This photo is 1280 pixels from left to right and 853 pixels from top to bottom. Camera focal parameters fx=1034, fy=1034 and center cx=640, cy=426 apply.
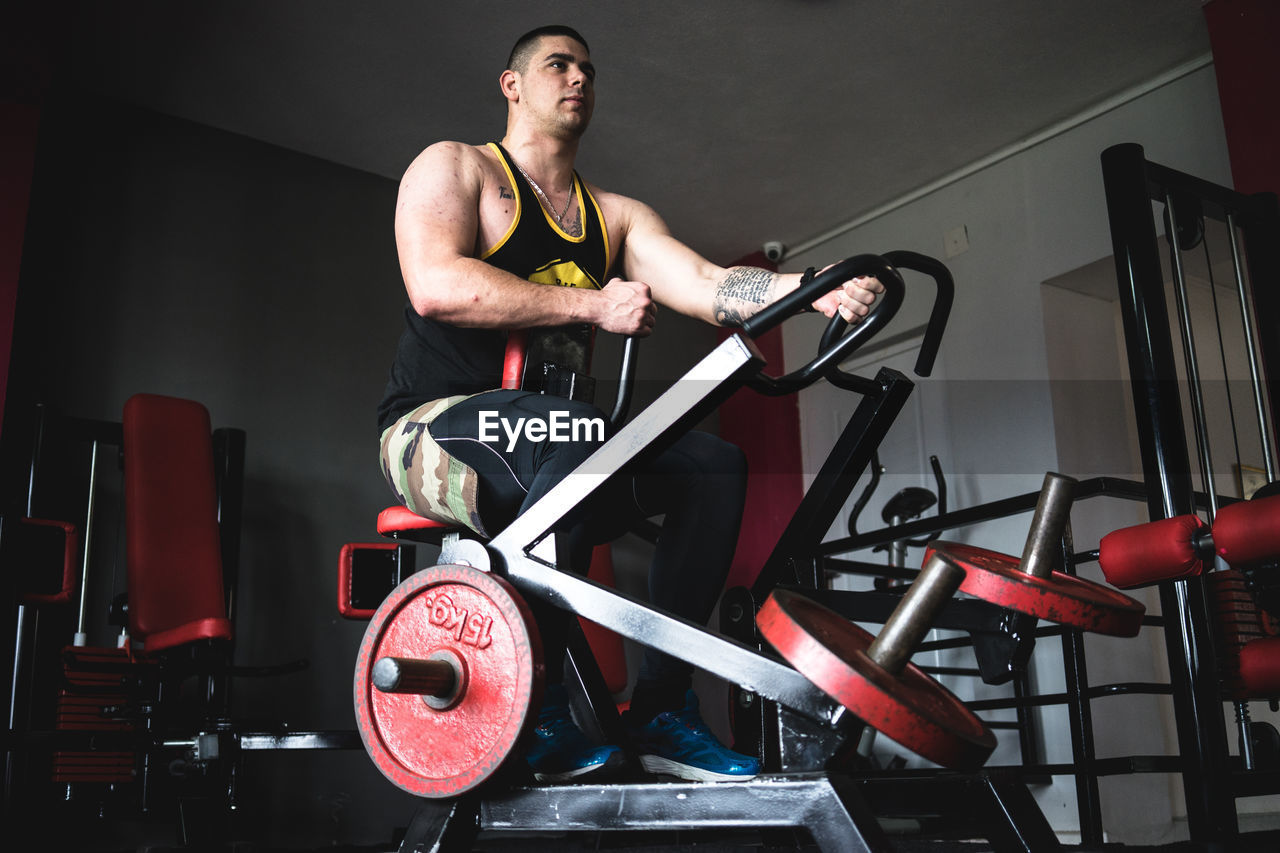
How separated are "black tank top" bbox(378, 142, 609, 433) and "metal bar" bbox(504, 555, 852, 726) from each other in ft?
1.42

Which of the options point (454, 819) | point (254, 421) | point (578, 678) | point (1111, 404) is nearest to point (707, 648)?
point (578, 678)

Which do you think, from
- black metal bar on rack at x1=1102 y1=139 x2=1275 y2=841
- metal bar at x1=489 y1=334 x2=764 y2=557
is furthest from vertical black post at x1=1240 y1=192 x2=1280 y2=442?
metal bar at x1=489 y1=334 x2=764 y2=557

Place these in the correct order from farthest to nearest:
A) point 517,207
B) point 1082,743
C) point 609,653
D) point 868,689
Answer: point 609,653 → point 1082,743 → point 517,207 → point 868,689

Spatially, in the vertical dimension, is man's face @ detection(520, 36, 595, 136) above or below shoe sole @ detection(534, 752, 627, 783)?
above

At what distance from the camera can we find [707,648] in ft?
4.17

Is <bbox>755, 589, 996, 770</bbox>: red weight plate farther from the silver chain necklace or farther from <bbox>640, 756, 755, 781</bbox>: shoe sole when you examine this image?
the silver chain necklace

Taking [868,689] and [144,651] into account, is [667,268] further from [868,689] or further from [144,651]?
[144,651]

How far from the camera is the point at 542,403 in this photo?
61.4 inches

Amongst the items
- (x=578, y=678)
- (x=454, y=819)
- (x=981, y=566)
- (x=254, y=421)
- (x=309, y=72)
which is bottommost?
(x=454, y=819)

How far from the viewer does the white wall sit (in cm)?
402

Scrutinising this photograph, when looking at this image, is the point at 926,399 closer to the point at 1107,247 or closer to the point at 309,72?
the point at 1107,247

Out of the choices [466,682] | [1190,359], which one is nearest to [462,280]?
[466,682]

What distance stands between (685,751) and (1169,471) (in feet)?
4.32

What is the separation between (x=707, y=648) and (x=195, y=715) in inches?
83.5
